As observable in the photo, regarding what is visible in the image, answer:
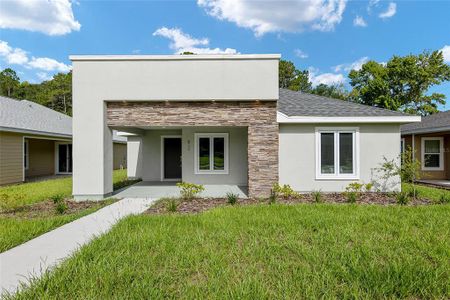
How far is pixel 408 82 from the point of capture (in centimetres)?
3088

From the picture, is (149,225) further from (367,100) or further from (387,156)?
(367,100)

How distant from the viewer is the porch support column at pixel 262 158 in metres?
8.95

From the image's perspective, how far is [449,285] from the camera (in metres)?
3.12

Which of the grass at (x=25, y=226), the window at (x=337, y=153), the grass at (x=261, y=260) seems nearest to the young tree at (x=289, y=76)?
the window at (x=337, y=153)

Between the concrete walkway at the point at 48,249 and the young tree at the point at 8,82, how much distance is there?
56376 millimetres

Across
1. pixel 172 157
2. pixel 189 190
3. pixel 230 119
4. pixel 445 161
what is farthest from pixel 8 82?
pixel 445 161

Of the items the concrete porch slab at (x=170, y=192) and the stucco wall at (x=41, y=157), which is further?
the stucco wall at (x=41, y=157)

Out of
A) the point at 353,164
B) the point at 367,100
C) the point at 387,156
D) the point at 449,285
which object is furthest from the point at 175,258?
the point at 367,100

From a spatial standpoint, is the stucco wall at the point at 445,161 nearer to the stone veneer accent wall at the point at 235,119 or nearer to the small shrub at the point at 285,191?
the small shrub at the point at 285,191

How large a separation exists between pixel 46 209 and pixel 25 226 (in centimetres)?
208

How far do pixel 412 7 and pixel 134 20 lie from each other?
13861mm

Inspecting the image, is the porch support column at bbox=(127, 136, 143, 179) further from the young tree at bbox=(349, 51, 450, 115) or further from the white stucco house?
→ the young tree at bbox=(349, 51, 450, 115)

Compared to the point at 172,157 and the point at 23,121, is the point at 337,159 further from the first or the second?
the point at 23,121

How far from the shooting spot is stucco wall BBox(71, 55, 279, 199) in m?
8.80
